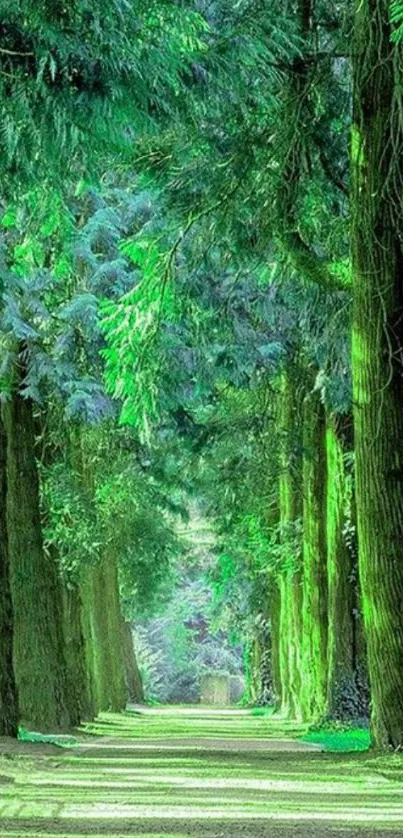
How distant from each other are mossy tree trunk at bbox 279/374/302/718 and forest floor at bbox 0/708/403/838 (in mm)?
9893

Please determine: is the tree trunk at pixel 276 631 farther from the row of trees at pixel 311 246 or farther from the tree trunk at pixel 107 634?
the row of trees at pixel 311 246

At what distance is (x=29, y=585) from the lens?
2123cm

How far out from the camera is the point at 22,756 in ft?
46.6

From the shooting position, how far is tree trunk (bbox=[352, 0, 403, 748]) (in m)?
12.9

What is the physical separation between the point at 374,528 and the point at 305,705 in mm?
14095

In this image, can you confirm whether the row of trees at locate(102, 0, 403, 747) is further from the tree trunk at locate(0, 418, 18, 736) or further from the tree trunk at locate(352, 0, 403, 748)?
the tree trunk at locate(0, 418, 18, 736)

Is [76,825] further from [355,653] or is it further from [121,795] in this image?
[355,653]

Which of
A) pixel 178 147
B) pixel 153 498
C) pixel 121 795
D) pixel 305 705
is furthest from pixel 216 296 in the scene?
pixel 153 498

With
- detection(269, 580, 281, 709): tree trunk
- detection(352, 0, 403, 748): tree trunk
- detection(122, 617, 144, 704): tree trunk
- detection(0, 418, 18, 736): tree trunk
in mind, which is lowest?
detection(122, 617, 144, 704): tree trunk

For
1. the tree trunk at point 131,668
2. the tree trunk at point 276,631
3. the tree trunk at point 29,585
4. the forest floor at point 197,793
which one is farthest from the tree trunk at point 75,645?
the tree trunk at point 131,668

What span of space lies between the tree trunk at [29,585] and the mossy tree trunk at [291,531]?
5680 millimetres

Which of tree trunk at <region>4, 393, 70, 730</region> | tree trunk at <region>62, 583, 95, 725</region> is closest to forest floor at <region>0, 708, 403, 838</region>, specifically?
tree trunk at <region>4, 393, 70, 730</region>

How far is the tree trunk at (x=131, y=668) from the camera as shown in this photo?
54.7 m

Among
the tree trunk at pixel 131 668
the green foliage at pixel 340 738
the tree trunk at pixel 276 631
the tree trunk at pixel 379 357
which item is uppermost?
the tree trunk at pixel 379 357
